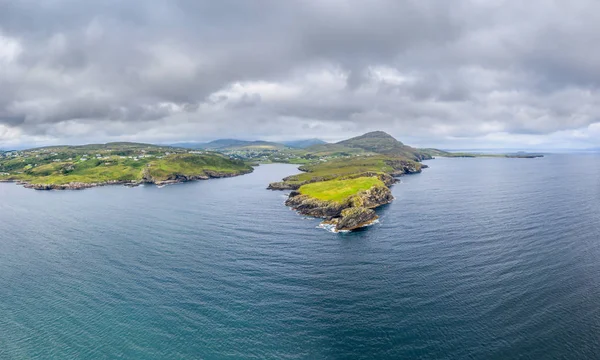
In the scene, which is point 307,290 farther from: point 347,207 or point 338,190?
point 338,190

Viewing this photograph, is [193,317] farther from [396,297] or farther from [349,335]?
[396,297]

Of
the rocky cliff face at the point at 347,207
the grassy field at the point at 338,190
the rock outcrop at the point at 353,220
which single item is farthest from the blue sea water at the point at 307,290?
the grassy field at the point at 338,190

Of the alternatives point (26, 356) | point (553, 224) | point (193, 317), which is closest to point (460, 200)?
point (553, 224)

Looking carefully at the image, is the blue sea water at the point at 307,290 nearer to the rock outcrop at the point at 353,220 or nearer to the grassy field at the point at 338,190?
the rock outcrop at the point at 353,220

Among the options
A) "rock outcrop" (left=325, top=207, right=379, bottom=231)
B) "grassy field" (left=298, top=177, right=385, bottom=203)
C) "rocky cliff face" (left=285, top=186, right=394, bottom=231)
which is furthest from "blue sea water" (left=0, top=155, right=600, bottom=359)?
"grassy field" (left=298, top=177, right=385, bottom=203)

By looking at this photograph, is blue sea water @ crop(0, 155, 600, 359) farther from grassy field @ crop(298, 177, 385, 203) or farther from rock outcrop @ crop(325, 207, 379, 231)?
grassy field @ crop(298, 177, 385, 203)

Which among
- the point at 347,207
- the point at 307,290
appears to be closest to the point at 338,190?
the point at 347,207
